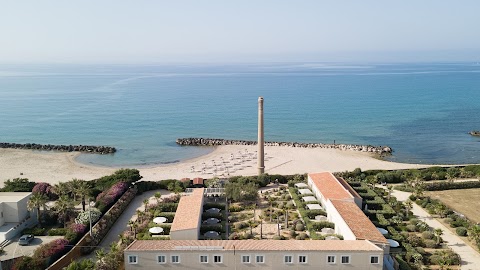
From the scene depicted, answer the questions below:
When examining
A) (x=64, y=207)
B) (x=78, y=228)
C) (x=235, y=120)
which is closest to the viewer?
(x=78, y=228)

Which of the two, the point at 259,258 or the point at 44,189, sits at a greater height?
the point at 259,258

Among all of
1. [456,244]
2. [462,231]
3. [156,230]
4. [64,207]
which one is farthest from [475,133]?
[64,207]

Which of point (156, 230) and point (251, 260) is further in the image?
point (156, 230)

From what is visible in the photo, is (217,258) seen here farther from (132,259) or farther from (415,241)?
(415,241)

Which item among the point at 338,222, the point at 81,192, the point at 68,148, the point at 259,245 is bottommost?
the point at 68,148

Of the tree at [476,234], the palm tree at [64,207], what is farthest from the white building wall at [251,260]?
the palm tree at [64,207]

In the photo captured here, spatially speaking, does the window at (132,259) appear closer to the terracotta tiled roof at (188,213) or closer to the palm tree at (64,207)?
the terracotta tiled roof at (188,213)

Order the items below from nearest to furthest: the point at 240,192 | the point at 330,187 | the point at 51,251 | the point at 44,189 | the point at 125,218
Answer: the point at 51,251 → the point at 125,218 → the point at 330,187 → the point at 240,192 → the point at 44,189
